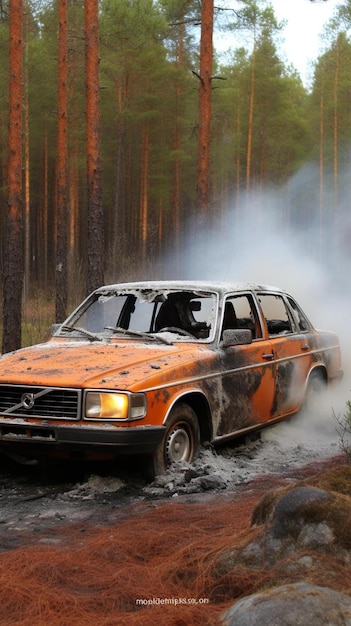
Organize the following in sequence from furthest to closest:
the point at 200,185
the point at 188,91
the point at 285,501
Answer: the point at 188,91, the point at 200,185, the point at 285,501

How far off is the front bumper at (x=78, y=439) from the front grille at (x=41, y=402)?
0.10 m

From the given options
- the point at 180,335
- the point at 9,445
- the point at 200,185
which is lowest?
the point at 9,445

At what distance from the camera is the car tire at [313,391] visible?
340 inches

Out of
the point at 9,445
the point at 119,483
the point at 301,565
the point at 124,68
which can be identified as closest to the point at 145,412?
the point at 119,483

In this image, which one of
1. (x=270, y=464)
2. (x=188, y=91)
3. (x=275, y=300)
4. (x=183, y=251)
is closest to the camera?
(x=270, y=464)

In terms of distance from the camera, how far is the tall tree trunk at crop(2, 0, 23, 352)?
14.9 meters

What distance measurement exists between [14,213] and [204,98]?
500cm

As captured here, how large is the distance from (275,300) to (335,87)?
125ft

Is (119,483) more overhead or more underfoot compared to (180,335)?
more underfoot

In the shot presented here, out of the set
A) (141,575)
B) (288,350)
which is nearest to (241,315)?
(288,350)

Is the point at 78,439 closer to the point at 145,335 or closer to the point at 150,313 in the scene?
the point at 145,335

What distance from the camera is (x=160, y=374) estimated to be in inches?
235

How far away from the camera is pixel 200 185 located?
1675cm

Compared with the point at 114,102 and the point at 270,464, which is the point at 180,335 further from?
the point at 114,102
